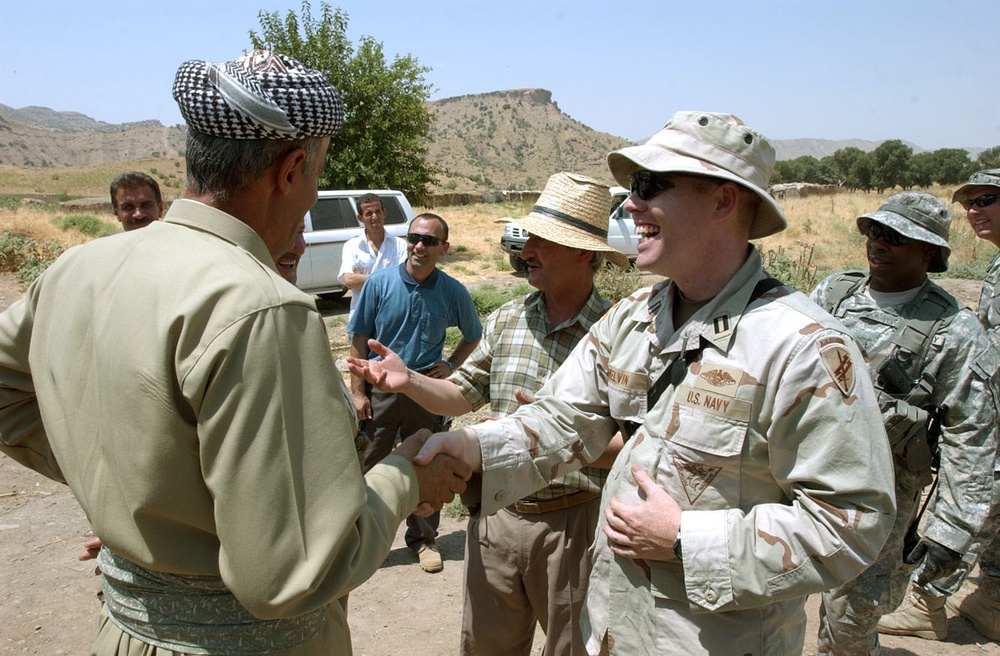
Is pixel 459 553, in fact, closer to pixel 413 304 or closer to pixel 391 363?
pixel 413 304

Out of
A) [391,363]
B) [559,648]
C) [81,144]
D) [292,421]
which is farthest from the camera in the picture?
[81,144]

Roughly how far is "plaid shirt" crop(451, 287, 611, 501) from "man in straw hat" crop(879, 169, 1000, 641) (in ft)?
7.80

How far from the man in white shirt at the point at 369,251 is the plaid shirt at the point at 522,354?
11.5 ft

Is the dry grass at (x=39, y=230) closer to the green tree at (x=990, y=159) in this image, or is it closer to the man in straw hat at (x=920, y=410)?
the man in straw hat at (x=920, y=410)

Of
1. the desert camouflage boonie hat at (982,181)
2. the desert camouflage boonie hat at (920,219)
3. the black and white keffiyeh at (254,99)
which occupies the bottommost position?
the desert camouflage boonie hat at (920,219)

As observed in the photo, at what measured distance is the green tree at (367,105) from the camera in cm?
2172

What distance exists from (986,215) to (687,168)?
3541 mm

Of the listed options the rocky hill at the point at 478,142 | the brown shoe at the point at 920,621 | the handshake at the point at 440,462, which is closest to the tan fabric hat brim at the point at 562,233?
the handshake at the point at 440,462

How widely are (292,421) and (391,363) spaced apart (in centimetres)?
190

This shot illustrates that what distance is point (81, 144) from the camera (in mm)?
103438

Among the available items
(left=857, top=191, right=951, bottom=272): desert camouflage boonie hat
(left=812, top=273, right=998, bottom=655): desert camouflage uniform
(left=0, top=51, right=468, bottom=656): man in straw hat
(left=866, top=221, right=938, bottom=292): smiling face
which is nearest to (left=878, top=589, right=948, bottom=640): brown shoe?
(left=812, top=273, right=998, bottom=655): desert camouflage uniform

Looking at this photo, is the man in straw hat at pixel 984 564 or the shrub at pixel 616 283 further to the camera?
the shrub at pixel 616 283

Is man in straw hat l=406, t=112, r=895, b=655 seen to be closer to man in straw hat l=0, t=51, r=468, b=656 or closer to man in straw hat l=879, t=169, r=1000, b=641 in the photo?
man in straw hat l=0, t=51, r=468, b=656

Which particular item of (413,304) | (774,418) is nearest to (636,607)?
(774,418)
